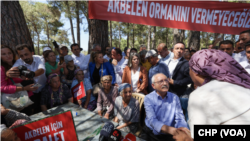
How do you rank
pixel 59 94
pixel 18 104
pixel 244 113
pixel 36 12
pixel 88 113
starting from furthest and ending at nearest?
1. pixel 36 12
2. pixel 59 94
3. pixel 88 113
4. pixel 18 104
5. pixel 244 113

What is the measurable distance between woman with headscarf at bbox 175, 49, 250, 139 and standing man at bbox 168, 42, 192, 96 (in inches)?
61.9

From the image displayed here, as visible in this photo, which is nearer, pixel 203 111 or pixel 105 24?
pixel 203 111

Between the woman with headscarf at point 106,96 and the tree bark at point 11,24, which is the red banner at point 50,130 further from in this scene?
the tree bark at point 11,24

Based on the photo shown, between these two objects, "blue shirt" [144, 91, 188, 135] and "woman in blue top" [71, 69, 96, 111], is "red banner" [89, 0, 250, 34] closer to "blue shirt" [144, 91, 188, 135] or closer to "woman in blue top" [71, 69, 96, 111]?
"woman in blue top" [71, 69, 96, 111]

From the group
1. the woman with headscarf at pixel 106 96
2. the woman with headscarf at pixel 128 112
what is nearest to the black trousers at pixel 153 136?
the woman with headscarf at pixel 128 112

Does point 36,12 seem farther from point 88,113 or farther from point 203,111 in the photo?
point 203,111

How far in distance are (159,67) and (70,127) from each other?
2.19 metres

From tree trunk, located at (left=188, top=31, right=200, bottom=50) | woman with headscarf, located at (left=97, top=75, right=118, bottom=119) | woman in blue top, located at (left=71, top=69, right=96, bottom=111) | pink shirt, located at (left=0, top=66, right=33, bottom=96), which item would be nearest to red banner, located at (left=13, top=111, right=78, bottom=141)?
pink shirt, located at (left=0, top=66, right=33, bottom=96)

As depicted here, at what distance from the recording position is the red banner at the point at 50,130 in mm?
1138

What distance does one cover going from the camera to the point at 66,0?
11164 millimetres

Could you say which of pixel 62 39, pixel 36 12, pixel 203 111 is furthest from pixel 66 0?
pixel 203 111

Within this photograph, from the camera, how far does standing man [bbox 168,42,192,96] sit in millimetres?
2596

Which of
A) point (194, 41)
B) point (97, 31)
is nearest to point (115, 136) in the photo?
point (97, 31)

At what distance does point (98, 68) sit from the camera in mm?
3346
